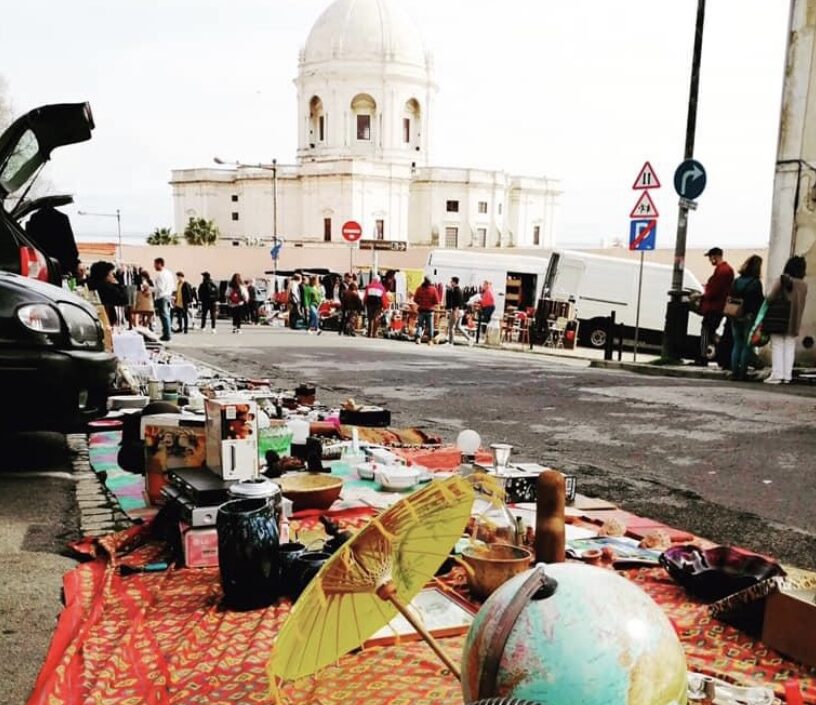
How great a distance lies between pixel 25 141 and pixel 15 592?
4.93 meters

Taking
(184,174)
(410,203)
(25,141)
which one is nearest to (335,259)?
→ (410,203)

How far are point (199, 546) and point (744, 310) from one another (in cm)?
961

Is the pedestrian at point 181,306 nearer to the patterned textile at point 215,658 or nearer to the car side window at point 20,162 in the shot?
the car side window at point 20,162

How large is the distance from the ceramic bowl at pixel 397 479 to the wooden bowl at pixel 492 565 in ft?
4.88

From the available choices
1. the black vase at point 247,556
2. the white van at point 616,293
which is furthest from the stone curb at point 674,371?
the black vase at point 247,556

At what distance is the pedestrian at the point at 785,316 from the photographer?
10.0 metres

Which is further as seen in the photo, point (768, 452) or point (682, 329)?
point (682, 329)

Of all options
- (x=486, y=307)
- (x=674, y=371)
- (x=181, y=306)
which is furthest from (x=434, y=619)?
(x=486, y=307)

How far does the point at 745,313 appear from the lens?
10.8m

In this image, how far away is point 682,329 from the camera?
12.8m

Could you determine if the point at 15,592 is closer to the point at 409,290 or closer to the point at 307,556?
the point at 307,556

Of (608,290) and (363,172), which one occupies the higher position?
(363,172)

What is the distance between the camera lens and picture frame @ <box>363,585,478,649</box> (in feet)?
8.99

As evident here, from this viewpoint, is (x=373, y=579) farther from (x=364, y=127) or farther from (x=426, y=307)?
(x=364, y=127)
